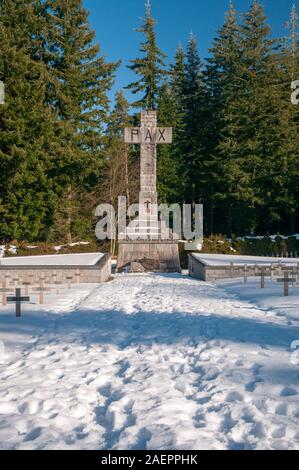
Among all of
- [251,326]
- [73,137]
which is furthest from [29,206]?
[251,326]

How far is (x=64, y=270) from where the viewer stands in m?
15.5

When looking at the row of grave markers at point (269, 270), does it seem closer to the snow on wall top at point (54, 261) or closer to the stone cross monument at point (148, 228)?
the snow on wall top at point (54, 261)

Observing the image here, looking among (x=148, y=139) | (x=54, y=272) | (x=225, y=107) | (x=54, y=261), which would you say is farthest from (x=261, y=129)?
(x=54, y=272)

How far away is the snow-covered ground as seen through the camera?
11.6 ft

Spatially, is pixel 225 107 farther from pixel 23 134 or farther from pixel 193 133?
pixel 23 134

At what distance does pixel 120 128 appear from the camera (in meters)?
39.3

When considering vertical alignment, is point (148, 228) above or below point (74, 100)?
below

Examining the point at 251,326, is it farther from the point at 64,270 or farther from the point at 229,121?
the point at 229,121

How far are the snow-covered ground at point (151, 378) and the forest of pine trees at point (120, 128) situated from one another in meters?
21.1

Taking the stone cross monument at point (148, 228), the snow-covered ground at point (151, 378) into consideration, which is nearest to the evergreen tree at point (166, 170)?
the stone cross monument at point (148, 228)

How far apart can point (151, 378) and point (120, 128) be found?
1442 inches

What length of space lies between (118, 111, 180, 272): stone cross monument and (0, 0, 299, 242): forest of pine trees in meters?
7.95

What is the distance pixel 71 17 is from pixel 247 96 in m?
16.1

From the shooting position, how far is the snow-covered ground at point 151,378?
3535mm
